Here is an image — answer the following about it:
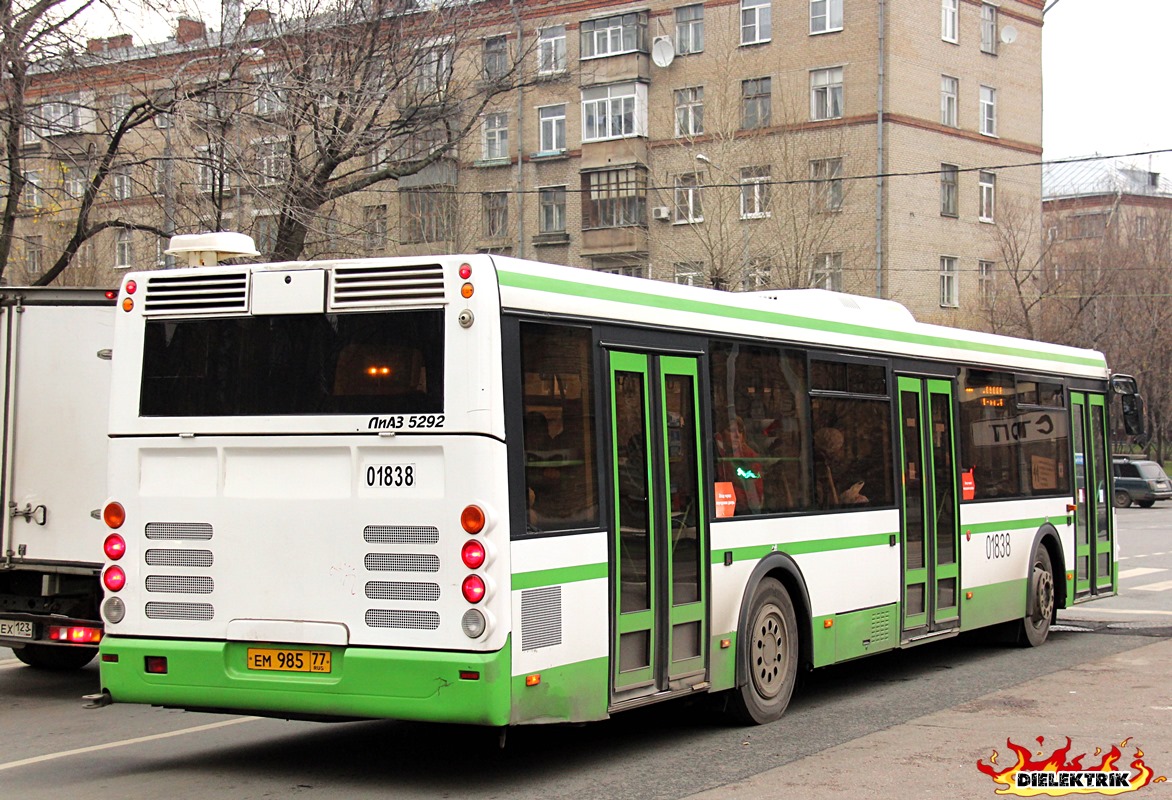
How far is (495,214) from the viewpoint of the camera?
4884 centimetres

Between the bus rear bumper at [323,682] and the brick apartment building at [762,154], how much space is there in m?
28.2

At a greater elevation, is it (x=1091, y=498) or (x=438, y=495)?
(x=438, y=495)

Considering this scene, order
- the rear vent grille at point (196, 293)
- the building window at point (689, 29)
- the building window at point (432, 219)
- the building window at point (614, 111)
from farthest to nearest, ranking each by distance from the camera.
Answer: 1. the building window at point (614, 111)
2. the building window at point (689, 29)
3. the building window at point (432, 219)
4. the rear vent grille at point (196, 293)

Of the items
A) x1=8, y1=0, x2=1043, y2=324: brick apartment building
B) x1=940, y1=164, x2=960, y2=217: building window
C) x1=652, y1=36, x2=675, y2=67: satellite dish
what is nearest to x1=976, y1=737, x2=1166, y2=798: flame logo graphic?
x1=8, y1=0, x2=1043, y2=324: brick apartment building

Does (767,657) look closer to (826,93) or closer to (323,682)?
(323,682)

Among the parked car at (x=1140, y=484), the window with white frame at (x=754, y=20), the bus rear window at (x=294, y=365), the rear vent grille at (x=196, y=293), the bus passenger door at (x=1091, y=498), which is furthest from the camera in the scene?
the window with white frame at (x=754, y=20)

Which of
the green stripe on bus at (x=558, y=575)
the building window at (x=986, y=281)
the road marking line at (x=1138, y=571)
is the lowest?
the road marking line at (x=1138, y=571)

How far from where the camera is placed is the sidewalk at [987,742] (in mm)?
7922

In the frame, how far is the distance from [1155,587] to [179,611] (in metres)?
16.9

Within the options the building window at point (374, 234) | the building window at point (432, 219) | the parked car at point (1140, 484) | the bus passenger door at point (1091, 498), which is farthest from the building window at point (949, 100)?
the bus passenger door at point (1091, 498)

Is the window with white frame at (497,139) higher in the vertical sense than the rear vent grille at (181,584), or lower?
higher

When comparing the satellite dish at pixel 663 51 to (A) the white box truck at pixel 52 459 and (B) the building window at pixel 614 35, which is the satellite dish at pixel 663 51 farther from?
(A) the white box truck at pixel 52 459

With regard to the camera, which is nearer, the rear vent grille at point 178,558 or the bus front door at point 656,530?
the rear vent grille at point 178,558

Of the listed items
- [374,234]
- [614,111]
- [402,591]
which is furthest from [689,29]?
[402,591]
